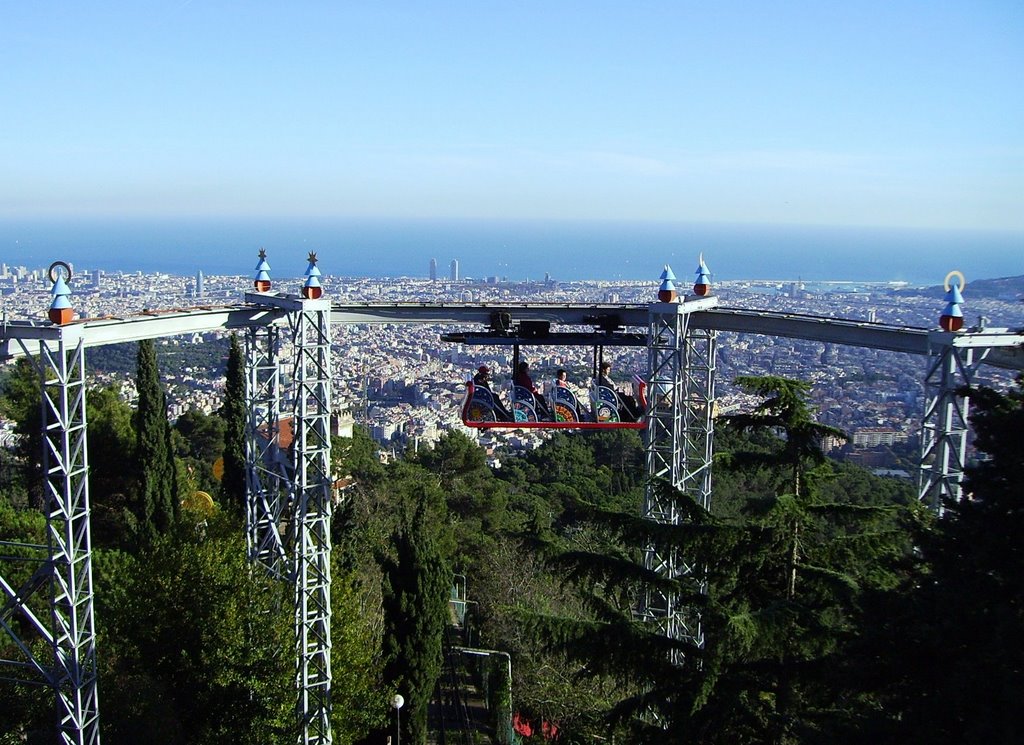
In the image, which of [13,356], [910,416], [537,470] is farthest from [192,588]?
[537,470]

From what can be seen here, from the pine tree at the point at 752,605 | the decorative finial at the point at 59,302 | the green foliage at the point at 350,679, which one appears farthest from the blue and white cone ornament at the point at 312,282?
the pine tree at the point at 752,605

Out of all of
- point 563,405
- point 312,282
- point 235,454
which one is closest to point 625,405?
point 563,405

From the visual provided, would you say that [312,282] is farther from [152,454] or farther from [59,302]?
[152,454]

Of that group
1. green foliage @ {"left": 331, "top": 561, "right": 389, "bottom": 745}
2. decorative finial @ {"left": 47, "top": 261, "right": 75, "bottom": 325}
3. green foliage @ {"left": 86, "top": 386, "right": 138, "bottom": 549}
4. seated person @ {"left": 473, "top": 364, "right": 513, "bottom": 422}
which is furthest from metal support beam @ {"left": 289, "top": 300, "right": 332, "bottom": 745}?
green foliage @ {"left": 86, "top": 386, "right": 138, "bottom": 549}

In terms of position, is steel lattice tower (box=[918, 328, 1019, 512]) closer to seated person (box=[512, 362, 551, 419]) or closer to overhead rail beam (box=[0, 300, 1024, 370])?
overhead rail beam (box=[0, 300, 1024, 370])

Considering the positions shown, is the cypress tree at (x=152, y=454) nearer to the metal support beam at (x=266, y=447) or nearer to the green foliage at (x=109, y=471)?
the green foliage at (x=109, y=471)

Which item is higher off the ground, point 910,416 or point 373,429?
point 910,416

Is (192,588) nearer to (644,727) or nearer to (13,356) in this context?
(13,356)

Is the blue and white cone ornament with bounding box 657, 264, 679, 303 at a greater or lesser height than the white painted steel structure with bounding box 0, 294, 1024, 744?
A: greater
